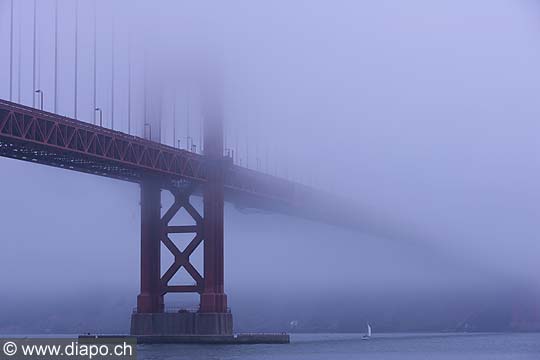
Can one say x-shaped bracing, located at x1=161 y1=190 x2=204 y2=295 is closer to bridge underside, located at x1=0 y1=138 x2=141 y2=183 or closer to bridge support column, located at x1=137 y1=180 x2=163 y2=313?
bridge support column, located at x1=137 y1=180 x2=163 y2=313

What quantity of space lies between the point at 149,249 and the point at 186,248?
187 cm

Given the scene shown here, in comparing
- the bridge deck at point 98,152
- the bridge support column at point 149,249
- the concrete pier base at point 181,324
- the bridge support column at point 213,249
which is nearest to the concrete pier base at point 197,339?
the concrete pier base at point 181,324

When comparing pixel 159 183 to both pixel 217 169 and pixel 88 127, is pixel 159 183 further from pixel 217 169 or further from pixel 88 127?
pixel 88 127

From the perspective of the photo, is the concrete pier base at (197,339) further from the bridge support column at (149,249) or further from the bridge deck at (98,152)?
the bridge deck at (98,152)

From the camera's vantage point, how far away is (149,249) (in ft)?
214

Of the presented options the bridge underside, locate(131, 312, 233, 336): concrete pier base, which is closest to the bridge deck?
the bridge underside

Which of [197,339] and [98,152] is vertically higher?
[98,152]

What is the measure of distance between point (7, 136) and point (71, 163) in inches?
283

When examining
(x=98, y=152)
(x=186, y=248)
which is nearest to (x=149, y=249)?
(x=186, y=248)

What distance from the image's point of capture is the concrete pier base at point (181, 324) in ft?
210

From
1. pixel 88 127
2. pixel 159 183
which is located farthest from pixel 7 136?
pixel 159 183

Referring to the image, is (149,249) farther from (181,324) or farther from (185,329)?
(185,329)

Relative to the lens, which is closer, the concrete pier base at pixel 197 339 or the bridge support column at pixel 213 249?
the concrete pier base at pixel 197 339

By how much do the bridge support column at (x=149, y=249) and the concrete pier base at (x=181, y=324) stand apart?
0.57 m
